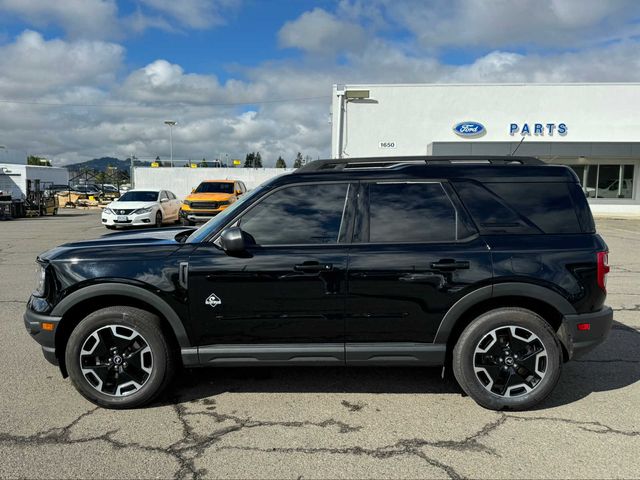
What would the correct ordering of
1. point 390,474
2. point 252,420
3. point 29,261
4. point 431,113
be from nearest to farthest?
point 390,474
point 252,420
point 29,261
point 431,113

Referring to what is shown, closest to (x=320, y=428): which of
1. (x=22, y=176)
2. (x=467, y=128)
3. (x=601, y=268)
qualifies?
(x=601, y=268)

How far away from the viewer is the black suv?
11.2 feet

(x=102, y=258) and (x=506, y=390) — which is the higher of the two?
(x=102, y=258)

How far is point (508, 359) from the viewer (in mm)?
3494

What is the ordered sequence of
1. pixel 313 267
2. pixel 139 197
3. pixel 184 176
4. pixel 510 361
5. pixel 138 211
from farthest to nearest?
pixel 184 176, pixel 139 197, pixel 138 211, pixel 510 361, pixel 313 267

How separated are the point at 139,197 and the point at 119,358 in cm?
1594

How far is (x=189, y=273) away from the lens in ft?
11.2

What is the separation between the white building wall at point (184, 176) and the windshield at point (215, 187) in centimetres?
1539

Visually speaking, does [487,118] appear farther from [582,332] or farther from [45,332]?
[45,332]

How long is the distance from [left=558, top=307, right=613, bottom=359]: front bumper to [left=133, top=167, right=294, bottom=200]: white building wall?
104ft

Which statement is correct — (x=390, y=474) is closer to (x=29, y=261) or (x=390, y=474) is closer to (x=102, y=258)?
(x=102, y=258)

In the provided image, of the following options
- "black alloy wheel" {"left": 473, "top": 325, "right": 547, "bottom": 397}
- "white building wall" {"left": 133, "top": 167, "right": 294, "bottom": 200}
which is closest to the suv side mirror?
"black alloy wheel" {"left": 473, "top": 325, "right": 547, "bottom": 397}

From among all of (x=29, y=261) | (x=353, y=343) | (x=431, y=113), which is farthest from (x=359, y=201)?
(x=431, y=113)

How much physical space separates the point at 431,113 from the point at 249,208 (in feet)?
77.0
